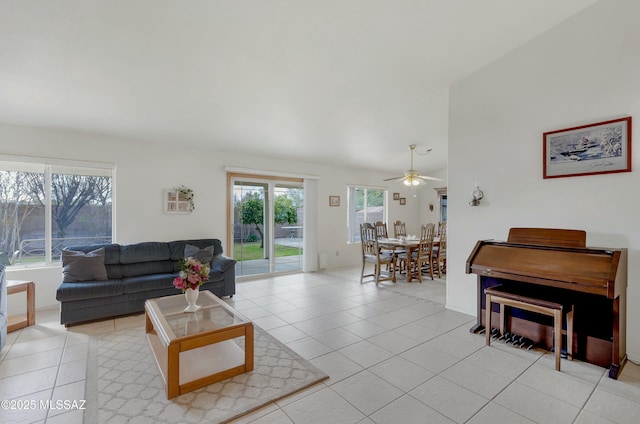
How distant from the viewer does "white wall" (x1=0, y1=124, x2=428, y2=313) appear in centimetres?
388

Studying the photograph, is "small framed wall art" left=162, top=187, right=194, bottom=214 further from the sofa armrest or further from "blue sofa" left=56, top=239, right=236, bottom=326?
the sofa armrest

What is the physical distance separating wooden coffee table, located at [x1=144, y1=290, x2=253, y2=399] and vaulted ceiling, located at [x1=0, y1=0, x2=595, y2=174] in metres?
2.32

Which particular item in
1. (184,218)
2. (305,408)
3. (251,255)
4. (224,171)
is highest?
(224,171)

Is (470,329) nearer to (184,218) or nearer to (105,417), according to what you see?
(105,417)

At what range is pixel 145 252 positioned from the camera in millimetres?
4254

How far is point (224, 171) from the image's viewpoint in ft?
17.6

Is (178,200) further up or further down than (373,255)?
further up

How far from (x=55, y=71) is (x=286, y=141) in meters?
3.00

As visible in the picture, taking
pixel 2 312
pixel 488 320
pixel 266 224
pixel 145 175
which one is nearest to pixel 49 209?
pixel 145 175

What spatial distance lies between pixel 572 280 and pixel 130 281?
4.55 m

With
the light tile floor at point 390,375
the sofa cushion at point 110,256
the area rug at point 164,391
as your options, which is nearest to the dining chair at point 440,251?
the light tile floor at point 390,375

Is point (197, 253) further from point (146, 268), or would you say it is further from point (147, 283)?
point (147, 283)

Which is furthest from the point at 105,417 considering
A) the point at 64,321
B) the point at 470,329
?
the point at 470,329

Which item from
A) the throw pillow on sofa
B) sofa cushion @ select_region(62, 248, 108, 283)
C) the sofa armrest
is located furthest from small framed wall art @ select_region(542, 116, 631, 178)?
sofa cushion @ select_region(62, 248, 108, 283)
